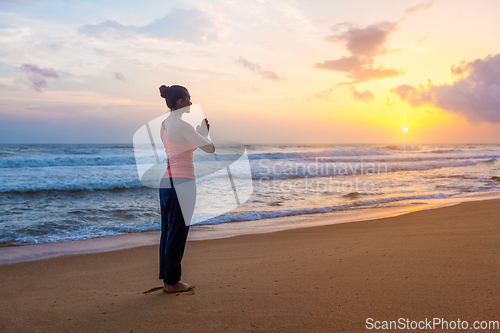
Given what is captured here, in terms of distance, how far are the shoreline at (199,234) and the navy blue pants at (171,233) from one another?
7.83 feet

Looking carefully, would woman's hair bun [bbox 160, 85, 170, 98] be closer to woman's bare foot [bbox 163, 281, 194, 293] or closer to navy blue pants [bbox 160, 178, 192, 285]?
navy blue pants [bbox 160, 178, 192, 285]

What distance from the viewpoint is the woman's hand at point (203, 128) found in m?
2.91

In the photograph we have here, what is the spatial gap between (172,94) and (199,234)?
360 cm

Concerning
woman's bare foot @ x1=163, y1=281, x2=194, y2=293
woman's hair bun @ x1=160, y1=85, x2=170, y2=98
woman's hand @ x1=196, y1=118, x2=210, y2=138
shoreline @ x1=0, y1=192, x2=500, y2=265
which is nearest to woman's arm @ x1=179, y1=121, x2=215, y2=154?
woman's hand @ x1=196, y1=118, x2=210, y2=138

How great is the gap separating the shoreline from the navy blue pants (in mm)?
2387

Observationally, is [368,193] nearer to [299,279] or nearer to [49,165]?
[299,279]

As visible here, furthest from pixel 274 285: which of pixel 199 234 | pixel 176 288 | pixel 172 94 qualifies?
pixel 199 234

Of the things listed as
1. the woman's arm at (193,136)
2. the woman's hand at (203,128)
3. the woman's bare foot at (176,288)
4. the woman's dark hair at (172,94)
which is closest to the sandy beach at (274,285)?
the woman's bare foot at (176,288)

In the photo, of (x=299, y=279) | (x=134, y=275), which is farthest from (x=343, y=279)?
(x=134, y=275)

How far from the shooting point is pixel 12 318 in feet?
8.60

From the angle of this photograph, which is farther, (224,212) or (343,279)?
(224,212)

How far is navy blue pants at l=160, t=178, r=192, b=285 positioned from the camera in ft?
9.29

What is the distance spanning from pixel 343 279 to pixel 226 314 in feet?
4.13

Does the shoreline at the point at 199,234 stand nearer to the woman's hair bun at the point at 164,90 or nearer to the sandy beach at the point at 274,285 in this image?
the sandy beach at the point at 274,285
